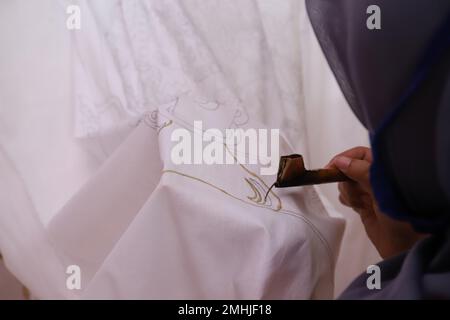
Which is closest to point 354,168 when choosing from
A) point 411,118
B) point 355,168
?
point 355,168

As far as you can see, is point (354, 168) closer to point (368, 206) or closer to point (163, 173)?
point (368, 206)

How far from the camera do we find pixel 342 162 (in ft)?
1.88

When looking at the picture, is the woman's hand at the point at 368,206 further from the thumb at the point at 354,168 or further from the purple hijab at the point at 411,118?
the purple hijab at the point at 411,118

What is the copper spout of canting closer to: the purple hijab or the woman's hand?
the woman's hand

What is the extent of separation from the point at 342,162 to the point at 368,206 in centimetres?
9

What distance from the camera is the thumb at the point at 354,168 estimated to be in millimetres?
542

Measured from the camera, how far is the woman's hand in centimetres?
55

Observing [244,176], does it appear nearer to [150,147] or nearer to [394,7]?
[150,147]

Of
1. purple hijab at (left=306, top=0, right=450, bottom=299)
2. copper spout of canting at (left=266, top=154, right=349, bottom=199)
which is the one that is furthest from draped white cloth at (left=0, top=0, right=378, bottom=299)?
purple hijab at (left=306, top=0, right=450, bottom=299)

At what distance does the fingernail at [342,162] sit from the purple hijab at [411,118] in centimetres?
12

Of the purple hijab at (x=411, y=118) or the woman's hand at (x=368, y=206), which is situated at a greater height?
the purple hijab at (x=411, y=118)

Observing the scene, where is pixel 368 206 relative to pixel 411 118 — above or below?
below

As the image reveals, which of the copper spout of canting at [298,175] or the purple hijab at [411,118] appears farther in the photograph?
the copper spout of canting at [298,175]

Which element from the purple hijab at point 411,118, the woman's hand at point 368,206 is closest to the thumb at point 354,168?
the woman's hand at point 368,206
